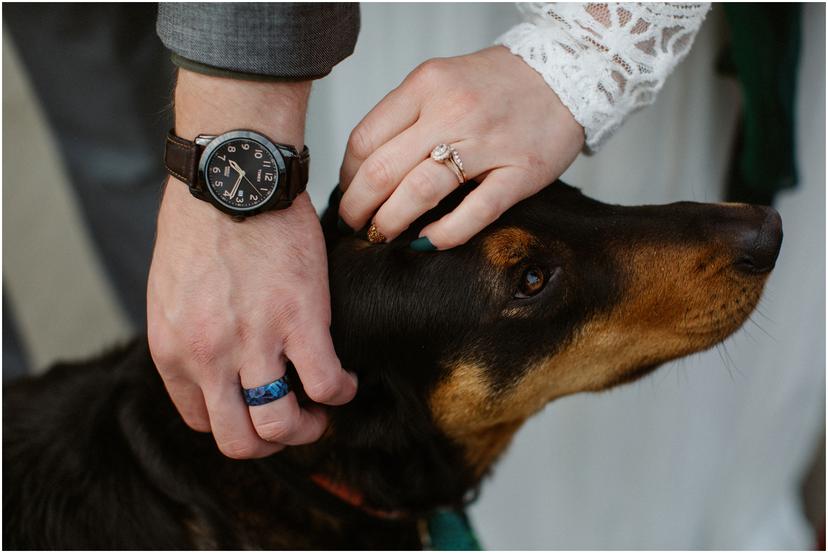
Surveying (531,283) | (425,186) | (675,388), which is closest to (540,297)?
(531,283)

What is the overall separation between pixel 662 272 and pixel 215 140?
37.8 inches

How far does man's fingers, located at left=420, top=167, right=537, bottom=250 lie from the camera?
1391mm

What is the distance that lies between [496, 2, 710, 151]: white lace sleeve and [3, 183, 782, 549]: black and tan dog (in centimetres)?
23

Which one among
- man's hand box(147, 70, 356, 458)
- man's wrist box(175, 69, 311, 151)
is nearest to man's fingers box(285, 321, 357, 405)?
man's hand box(147, 70, 356, 458)

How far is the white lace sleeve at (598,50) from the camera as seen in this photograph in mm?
1476

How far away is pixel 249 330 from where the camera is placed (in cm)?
133

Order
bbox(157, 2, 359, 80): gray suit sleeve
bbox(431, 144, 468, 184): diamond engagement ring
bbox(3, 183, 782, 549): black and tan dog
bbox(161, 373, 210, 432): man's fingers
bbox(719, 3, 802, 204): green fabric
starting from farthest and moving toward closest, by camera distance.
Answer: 1. bbox(719, 3, 802, 204): green fabric
2. bbox(3, 183, 782, 549): black and tan dog
3. bbox(161, 373, 210, 432): man's fingers
4. bbox(431, 144, 468, 184): diamond engagement ring
5. bbox(157, 2, 359, 80): gray suit sleeve

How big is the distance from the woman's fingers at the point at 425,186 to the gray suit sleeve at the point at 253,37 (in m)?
0.25

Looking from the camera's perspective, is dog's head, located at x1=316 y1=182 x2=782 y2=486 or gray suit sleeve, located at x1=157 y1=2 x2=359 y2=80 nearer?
gray suit sleeve, located at x1=157 y1=2 x2=359 y2=80

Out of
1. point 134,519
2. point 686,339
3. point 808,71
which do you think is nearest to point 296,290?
point 134,519

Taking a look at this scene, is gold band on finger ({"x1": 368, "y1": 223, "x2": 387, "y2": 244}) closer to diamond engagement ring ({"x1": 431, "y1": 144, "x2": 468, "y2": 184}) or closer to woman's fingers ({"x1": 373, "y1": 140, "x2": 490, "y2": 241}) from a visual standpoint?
woman's fingers ({"x1": 373, "y1": 140, "x2": 490, "y2": 241})

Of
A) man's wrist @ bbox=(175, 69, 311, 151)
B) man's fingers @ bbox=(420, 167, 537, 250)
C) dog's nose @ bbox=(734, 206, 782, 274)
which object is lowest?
dog's nose @ bbox=(734, 206, 782, 274)

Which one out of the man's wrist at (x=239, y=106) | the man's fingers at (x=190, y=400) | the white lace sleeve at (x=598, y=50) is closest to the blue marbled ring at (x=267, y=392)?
the man's fingers at (x=190, y=400)

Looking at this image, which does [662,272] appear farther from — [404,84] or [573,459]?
[573,459]
